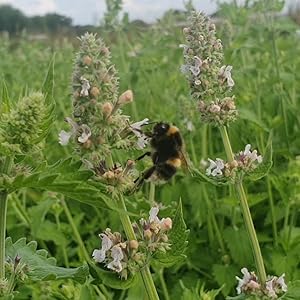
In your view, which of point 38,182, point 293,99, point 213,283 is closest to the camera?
point 38,182

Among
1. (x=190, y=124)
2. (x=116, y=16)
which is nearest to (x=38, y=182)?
(x=190, y=124)

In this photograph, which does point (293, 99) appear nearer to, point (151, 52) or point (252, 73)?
point (252, 73)

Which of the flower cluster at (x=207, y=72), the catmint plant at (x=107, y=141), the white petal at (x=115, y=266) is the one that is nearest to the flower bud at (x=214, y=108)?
the flower cluster at (x=207, y=72)

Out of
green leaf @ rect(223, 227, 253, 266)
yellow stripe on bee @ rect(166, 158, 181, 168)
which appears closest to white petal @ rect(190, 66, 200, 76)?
yellow stripe on bee @ rect(166, 158, 181, 168)

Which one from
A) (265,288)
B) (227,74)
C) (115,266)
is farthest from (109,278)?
(227,74)

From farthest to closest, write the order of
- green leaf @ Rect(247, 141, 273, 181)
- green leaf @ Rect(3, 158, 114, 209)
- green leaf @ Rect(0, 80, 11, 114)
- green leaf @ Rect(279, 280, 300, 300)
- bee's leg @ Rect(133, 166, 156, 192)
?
green leaf @ Rect(247, 141, 273, 181) → green leaf @ Rect(279, 280, 300, 300) → bee's leg @ Rect(133, 166, 156, 192) → green leaf @ Rect(0, 80, 11, 114) → green leaf @ Rect(3, 158, 114, 209)

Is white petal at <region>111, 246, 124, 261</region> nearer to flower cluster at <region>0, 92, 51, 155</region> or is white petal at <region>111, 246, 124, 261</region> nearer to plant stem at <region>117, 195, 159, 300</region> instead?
plant stem at <region>117, 195, 159, 300</region>

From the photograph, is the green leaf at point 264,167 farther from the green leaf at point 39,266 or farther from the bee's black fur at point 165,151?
the green leaf at point 39,266
